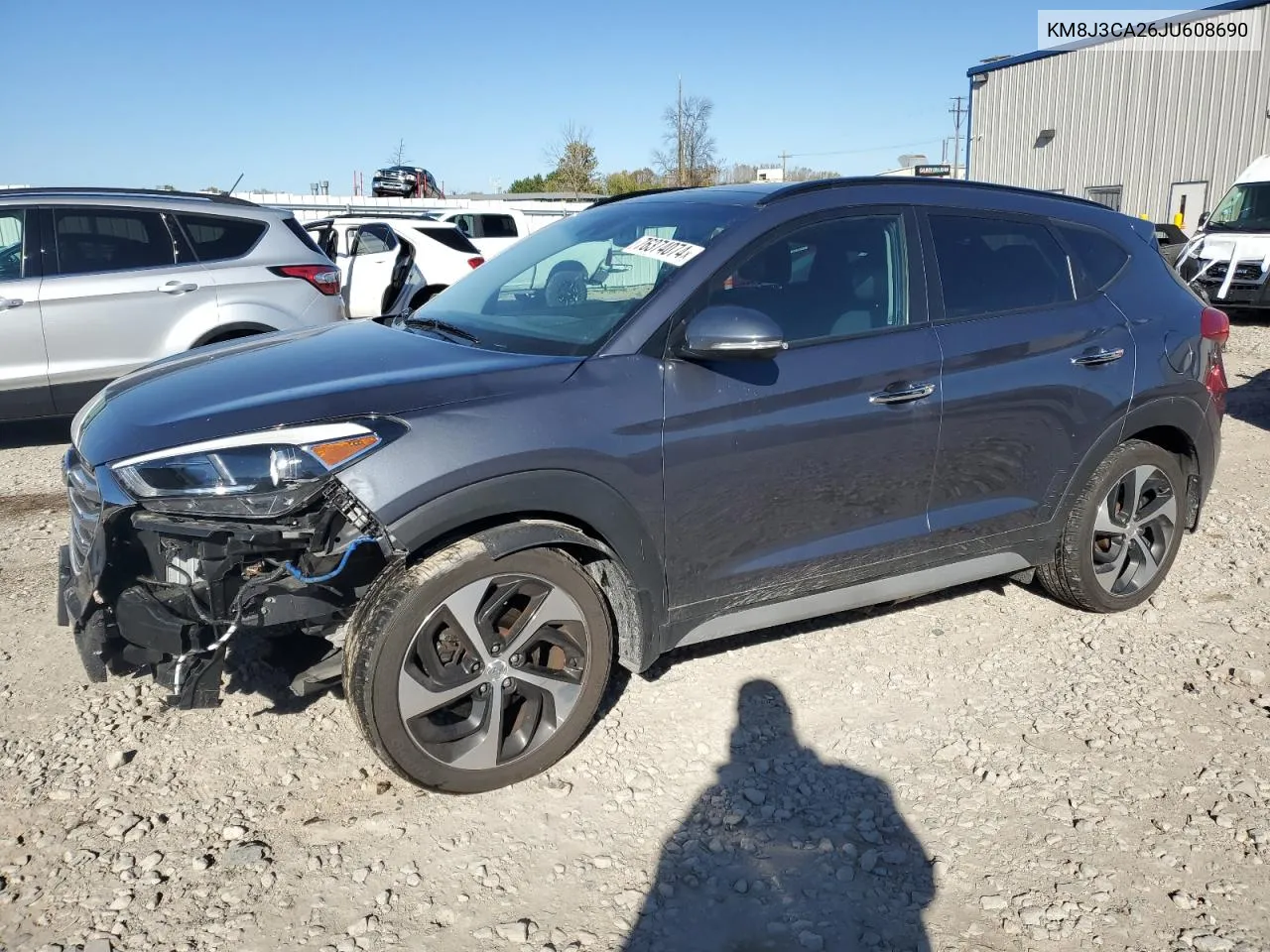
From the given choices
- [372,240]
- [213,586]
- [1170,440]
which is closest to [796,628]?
[1170,440]

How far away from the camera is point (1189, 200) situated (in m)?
24.3

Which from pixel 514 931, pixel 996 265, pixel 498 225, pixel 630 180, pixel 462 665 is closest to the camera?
pixel 514 931

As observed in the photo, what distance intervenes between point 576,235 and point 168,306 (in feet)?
13.3

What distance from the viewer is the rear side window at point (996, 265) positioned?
3693mm

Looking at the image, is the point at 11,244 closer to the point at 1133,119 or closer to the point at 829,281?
the point at 829,281

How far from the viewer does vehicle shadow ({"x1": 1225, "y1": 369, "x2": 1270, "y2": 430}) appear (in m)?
8.16

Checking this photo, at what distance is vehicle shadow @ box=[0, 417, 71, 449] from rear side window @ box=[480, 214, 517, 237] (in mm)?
11458

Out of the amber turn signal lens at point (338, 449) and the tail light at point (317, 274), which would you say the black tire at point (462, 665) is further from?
the tail light at point (317, 274)

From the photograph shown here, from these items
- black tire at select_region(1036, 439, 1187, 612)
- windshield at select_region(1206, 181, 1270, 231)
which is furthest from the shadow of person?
windshield at select_region(1206, 181, 1270, 231)

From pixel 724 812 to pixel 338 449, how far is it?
155 cm

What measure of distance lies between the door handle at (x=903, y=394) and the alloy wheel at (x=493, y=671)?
1.29 metres

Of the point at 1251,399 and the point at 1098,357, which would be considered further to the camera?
the point at 1251,399

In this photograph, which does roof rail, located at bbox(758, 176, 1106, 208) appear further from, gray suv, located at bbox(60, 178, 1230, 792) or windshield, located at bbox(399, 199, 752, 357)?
windshield, located at bbox(399, 199, 752, 357)

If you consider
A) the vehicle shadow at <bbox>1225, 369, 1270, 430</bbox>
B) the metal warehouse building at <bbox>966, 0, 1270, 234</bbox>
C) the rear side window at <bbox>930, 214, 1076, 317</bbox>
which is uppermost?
the metal warehouse building at <bbox>966, 0, 1270, 234</bbox>
